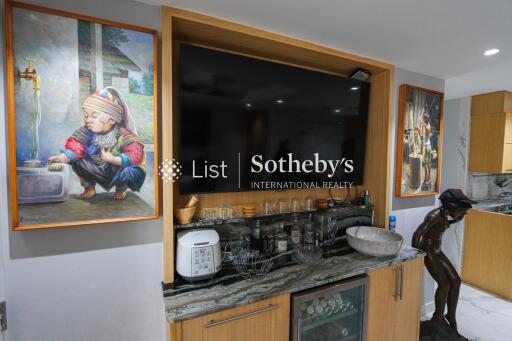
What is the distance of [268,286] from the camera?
45.9 inches

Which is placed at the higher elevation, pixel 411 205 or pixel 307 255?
pixel 411 205

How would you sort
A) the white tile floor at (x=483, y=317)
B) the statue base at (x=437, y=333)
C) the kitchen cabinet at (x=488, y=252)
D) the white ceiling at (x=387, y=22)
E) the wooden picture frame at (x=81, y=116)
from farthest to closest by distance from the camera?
the kitchen cabinet at (x=488, y=252) < the white tile floor at (x=483, y=317) < the statue base at (x=437, y=333) < the white ceiling at (x=387, y=22) < the wooden picture frame at (x=81, y=116)

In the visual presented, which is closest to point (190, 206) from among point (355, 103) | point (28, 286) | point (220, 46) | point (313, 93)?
point (28, 286)

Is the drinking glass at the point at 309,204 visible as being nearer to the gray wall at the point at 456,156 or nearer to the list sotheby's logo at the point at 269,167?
the list sotheby's logo at the point at 269,167

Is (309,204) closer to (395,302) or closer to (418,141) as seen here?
(395,302)

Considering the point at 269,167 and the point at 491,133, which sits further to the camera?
the point at 491,133

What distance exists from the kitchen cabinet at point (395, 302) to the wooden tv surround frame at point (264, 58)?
0.43 meters

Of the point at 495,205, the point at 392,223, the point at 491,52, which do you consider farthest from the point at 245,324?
the point at 495,205

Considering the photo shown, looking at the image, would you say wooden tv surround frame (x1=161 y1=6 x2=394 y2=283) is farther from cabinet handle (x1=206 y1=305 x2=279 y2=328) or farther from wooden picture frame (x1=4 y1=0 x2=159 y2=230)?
cabinet handle (x1=206 y1=305 x2=279 y2=328)

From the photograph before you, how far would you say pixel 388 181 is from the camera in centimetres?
181

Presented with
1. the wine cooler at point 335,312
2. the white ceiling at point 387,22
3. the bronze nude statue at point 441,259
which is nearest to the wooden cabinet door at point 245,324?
the wine cooler at point 335,312

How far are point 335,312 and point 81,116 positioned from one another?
1.73 meters

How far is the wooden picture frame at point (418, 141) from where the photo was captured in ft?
6.14

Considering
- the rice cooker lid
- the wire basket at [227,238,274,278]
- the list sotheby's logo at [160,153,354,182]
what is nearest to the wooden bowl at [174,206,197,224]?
the rice cooker lid
